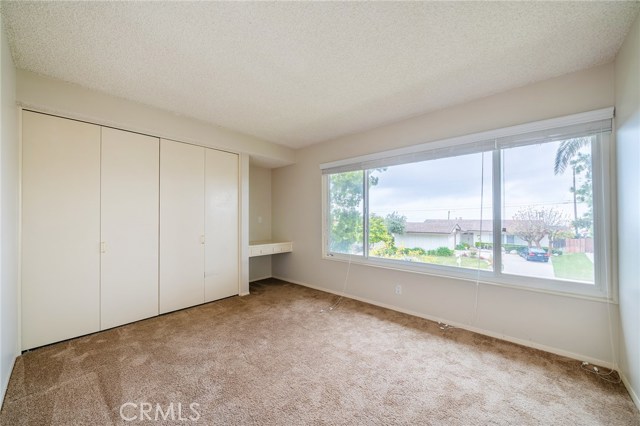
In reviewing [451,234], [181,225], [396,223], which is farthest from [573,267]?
[181,225]

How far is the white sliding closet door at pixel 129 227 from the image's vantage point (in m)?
2.67

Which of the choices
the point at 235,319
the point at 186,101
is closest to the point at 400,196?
the point at 235,319

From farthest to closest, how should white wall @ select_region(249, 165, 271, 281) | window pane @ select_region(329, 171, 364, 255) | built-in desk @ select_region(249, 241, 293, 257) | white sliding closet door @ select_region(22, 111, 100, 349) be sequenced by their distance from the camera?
white wall @ select_region(249, 165, 271, 281)
built-in desk @ select_region(249, 241, 293, 257)
window pane @ select_region(329, 171, 364, 255)
white sliding closet door @ select_region(22, 111, 100, 349)

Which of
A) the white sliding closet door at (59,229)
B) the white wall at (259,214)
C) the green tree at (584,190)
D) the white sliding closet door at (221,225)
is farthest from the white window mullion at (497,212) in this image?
the white sliding closet door at (59,229)

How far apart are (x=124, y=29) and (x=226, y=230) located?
8.33 feet

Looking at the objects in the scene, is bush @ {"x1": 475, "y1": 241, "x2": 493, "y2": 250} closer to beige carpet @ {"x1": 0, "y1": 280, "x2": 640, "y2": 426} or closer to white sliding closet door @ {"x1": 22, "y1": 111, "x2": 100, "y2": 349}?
beige carpet @ {"x1": 0, "y1": 280, "x2": 640, "y2": 426}

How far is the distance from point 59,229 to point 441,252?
4.05 m

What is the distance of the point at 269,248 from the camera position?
4.33m

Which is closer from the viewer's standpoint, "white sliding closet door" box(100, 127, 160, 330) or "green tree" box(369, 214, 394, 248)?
"white sliding closet door" box(100, 127, 160, 330)

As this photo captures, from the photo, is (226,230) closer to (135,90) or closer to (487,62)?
(135,90)

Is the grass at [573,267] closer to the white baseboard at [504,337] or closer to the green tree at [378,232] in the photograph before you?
the white baseboard at [504,337]

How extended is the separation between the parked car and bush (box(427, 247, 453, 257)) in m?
0.65

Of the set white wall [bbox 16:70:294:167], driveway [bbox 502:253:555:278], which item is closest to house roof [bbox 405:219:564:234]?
driveway [bbox 502:253:555:278]

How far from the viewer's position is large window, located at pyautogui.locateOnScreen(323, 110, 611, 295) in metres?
2.12
